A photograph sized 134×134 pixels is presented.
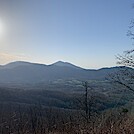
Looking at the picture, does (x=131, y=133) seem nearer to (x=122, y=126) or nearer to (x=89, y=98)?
(x=122, y=126)

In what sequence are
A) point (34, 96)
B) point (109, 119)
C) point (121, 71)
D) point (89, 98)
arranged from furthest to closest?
point (34, 96) → point (89, 98) → point (121, 71) → point (109, 119)

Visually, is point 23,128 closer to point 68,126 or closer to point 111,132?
point 68,126

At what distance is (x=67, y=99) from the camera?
12738cm

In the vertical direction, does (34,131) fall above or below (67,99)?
above

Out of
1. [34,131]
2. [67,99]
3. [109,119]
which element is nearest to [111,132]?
[109,119]

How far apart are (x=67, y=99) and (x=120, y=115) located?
122741mm

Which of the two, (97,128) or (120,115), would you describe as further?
(120,115)

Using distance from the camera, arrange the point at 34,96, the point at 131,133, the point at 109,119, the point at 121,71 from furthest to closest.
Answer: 1. the point at 34,96
2. the point at 121,71
3. the point at 109,119
4. the point at 131,133

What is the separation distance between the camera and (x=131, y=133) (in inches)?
154

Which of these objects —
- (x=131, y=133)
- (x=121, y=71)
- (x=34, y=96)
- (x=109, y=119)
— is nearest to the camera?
(x=131, y=133)

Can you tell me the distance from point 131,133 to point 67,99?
408ft

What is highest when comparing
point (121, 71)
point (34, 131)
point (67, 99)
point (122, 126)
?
point (121, 71)

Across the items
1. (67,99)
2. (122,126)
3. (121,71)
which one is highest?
(121,71)

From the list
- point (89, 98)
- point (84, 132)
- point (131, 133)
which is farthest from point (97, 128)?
point (89, 98)
